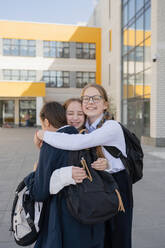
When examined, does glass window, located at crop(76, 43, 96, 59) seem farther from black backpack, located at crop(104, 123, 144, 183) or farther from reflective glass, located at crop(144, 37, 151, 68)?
black backpack, located at crop(104, 123, 144, 183)

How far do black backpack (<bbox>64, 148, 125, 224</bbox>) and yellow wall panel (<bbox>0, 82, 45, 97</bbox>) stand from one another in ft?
81.6

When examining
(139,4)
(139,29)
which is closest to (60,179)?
(139,29)

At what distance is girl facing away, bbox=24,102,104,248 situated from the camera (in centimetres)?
146

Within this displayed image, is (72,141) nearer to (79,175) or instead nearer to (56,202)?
(79,175)

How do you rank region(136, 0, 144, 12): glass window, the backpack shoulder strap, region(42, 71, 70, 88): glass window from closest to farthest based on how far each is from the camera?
the backpack shoulder strap
region(136, 0, 144, 12): glass window
region(42, 71, 70, 88): glass window

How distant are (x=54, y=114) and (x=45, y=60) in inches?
1123

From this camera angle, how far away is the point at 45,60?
1131 inches

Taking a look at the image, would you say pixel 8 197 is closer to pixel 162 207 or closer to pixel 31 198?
pixel 162 207

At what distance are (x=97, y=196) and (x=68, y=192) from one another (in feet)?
0.61

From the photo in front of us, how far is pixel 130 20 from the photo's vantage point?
48.1 feet

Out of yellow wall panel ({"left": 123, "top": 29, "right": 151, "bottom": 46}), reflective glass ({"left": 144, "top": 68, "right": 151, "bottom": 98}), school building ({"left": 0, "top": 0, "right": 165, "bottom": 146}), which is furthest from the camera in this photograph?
yellow wall panel ({"left": 123, "top": 29, "right": 151, "bottom": 46})

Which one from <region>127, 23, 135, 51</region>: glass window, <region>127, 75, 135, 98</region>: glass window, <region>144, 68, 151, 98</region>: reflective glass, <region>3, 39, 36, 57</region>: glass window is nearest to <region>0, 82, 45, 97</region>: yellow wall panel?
A: <region>3, 39, 36, 57</region>: glass window

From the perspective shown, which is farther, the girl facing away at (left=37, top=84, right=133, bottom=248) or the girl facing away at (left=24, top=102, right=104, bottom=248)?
the girl facing away at (left=37, top=84, right=133, bottom=248)

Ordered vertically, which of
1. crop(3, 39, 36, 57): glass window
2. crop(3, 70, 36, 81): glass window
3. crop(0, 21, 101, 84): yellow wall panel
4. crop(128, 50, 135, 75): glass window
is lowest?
crop(128, 50, 135, 75): glass window
